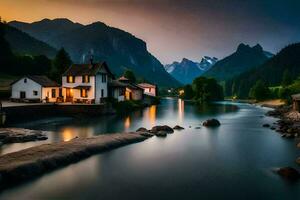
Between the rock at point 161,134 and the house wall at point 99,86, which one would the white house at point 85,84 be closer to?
the house wall at point 99,86

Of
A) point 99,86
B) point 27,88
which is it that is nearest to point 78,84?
point 99,86

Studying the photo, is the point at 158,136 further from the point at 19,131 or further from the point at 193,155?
the point at 19,131

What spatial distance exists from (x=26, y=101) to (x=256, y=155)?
5812 cm

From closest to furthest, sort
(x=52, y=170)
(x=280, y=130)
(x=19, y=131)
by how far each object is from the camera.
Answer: (x=52, y=170), (x=19, y=131), (x=280, y=130)

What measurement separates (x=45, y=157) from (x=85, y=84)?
50878mm

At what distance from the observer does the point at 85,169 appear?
2903cm

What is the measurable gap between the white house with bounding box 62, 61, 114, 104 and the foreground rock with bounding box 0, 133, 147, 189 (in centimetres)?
3911

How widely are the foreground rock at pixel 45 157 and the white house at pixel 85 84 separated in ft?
128

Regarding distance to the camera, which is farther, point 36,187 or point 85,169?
point 85,169

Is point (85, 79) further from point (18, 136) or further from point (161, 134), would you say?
point (18, 136)

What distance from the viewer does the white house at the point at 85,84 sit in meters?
78.3

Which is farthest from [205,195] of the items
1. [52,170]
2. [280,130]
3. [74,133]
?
[280,130]

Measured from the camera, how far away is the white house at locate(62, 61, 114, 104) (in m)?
78.3

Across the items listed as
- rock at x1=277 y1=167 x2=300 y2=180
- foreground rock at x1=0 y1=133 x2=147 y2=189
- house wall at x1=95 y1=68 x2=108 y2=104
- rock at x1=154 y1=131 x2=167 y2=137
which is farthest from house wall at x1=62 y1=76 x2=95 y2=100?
rock at x1=277 y1=167 x2=300 y2=180
